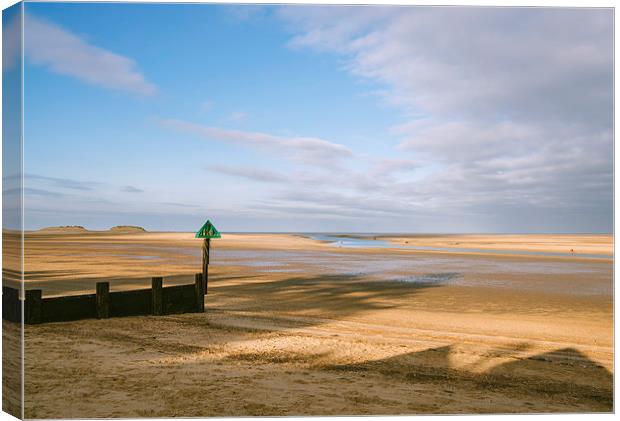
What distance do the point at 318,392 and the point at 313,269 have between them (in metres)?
17.8

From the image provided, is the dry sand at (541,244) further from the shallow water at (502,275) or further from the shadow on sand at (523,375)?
the shadow on sand at (523,375)

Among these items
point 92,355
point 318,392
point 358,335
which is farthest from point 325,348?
point 92,355

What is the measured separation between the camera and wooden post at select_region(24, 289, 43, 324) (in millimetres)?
9578

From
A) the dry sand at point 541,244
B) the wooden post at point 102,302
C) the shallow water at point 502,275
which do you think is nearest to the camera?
the wooden post at point 102,302

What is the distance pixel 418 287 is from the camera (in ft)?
58.4

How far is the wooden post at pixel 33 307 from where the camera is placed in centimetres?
958

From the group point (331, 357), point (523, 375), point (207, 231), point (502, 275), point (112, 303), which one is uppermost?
point (207, 231)

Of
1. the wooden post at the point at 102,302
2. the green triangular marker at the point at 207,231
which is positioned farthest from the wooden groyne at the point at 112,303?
the green triangular marker at the point at 207,231

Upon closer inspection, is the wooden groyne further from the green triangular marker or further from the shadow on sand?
the shadow on sand

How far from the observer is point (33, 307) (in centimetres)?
968

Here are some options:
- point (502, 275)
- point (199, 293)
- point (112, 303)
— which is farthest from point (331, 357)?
point (502, 275)

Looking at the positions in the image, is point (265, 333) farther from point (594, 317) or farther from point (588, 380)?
point (594, 317)

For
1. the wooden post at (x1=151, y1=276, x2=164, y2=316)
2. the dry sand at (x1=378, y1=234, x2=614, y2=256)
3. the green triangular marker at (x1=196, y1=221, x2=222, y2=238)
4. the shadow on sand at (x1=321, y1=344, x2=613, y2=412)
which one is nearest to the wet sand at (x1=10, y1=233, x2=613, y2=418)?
the shadow on sand at (x1=321, y1=344, x2=613, y2=412)

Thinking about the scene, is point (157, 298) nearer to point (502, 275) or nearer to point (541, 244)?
point (502, 275)
